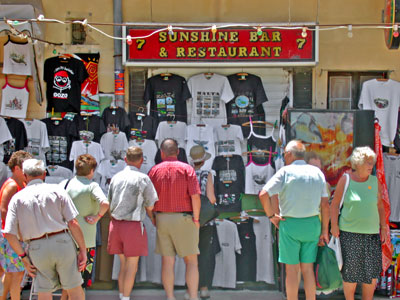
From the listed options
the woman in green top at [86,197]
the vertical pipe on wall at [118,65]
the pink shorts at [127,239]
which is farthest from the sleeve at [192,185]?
the vertical pipe on wall at [118,65]

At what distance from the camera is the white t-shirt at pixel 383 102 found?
23.5 feet

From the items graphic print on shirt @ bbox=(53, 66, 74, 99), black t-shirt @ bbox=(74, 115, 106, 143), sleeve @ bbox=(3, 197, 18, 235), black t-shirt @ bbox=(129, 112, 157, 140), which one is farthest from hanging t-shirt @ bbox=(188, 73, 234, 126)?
sleeve @ bbox=(3, 197, 18, 235)

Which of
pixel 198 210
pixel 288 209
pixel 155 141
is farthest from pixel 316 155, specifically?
pixel 155 141

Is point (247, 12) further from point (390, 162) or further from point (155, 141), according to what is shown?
point (390, 162)

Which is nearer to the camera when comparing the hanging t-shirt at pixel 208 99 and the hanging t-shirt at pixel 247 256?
the hanging t-shirt at pixel 247 256

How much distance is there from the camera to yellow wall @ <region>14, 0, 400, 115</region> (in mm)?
7391

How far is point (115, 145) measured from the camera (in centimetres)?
718

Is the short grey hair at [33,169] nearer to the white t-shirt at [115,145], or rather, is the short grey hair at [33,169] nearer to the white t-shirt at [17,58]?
the white t-shirt at [115,145]

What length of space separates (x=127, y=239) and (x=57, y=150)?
7.24 feet

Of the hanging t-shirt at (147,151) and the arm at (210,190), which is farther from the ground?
the hanging t-shirt at (147,151)

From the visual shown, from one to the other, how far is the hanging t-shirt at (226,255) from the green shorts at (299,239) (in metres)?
1.63

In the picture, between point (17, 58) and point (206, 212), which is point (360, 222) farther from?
point (17, 58)

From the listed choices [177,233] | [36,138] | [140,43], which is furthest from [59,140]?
[177,233]

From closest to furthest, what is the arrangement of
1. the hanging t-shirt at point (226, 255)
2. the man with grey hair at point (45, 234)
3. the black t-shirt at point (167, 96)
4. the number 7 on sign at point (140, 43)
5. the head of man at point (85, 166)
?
the man with grey hair at point (45, 234) < the head of man at point (85, 166) < the hanging t-shirt at point (226, 255) < the number 7 on sign at point (140, 43) < the black t-shirt at point (167, 96)
